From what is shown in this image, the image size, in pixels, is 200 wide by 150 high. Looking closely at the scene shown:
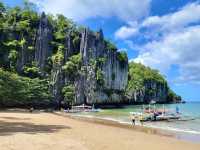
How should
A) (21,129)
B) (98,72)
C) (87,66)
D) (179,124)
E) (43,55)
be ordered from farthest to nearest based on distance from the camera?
1. (98,72)
2. (87,66)
3. (43,55)
4. (179,124)
5. (21,129)

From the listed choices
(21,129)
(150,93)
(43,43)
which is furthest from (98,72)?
(21,129)

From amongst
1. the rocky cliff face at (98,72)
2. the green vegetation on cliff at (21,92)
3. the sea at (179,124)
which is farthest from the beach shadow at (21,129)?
the rocky cliff face at (98,72)

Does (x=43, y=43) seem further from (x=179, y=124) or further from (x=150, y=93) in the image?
(x=150, y=93)

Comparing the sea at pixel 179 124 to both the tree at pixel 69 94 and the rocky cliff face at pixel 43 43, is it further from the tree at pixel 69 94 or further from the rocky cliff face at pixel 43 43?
the rocky cliff face at pixel 43 43

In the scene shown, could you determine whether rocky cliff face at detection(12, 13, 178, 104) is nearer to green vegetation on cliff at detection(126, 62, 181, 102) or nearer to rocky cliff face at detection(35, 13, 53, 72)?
rocky cliff face at detection(35, 13, 53, 72)

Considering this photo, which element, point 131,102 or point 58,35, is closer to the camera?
point 58,35

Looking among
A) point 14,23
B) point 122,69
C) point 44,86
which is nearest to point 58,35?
point 14,23

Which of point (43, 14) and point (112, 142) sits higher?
point (43, 14)

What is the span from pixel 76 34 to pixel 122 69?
20351 mm

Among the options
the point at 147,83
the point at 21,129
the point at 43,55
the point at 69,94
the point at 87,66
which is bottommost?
the point at 21,129

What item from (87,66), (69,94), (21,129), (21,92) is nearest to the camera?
(21,129)

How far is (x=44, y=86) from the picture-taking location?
222 feet

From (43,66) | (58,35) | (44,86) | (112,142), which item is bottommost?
(112,142)

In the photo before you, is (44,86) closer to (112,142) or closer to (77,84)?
(77,84)
